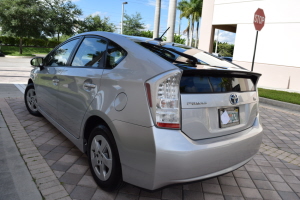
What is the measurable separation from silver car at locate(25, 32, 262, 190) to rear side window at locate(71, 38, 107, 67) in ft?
0.05

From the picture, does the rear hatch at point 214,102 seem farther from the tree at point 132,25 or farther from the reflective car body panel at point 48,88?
the tree at point 132,25

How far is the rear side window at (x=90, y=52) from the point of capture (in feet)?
9.31

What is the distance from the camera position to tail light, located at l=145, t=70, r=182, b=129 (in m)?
1.99

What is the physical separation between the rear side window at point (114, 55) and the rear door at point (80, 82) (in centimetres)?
8

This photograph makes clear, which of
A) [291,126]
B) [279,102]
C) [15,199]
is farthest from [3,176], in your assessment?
[279,102]

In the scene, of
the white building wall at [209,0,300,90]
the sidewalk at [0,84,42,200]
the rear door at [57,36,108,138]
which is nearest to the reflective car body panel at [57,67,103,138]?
the rear door at [57,36,108,138]

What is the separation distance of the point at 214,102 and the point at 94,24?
39229mm

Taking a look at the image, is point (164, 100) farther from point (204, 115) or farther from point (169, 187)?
point (169, 187)

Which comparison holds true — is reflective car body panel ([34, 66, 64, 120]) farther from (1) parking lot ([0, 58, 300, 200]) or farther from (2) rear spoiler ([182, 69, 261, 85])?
(2) rear spoiler ([182, 69, 261, 85])

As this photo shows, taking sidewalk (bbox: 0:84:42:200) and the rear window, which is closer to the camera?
the rear window

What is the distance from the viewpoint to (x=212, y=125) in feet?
7.30

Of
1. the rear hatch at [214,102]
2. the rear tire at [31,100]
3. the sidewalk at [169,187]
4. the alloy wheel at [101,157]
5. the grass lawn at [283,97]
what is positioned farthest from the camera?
the grass lawn at [283,97]

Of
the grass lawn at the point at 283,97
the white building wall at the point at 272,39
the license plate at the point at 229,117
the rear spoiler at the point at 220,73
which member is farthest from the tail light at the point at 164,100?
the white building wall at the point at 272,39

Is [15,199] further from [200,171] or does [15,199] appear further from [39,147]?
[200,171]
